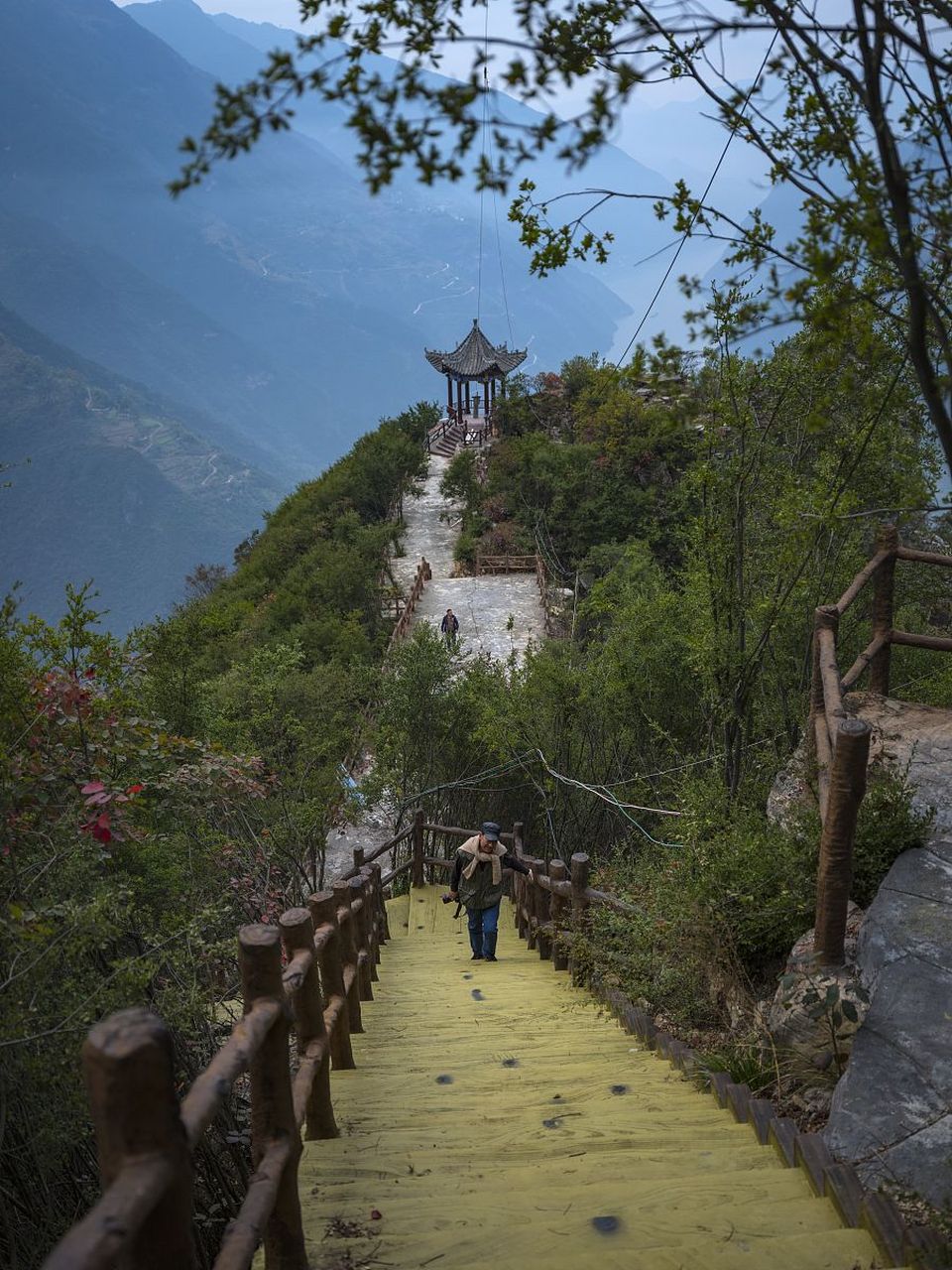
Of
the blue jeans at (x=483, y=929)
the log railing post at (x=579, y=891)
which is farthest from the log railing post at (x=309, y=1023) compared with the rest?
the blue jeans at (x=483, y=929)

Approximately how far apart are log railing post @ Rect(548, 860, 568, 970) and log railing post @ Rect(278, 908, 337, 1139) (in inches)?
144

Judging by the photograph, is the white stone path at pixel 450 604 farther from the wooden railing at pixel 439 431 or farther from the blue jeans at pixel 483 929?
the blue jeans at pixel 483 929

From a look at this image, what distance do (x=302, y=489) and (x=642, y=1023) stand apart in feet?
128

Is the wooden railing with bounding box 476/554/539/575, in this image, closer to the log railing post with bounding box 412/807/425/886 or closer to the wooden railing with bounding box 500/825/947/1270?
the log railing post with bounding box 412/807/425/886

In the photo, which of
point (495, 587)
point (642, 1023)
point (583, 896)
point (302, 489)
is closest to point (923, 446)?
point (583, 896)

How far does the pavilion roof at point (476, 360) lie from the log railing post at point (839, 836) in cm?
4106

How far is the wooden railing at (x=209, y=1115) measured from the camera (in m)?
1.45

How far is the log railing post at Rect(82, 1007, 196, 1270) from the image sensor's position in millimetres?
1492

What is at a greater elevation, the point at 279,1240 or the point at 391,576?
the point at 391,576

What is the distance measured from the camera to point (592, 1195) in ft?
9.03

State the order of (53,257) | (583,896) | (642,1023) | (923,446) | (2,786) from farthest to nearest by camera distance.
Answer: (53,257)
(923,446)
(583,896)
(642,1023)
(2,786)

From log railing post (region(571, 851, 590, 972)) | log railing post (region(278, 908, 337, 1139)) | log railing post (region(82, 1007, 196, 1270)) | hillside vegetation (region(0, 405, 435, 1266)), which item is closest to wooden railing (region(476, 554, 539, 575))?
hillside vegetation (region(0, 405, 435, 1266))

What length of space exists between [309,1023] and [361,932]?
3.13 metres

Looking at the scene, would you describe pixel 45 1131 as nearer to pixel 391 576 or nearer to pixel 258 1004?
pixel 258 1004
